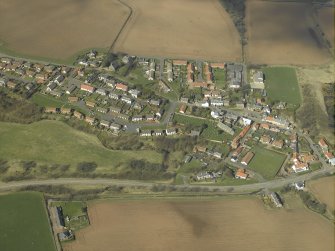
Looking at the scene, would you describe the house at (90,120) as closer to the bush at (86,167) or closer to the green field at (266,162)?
the bush at (86,167)

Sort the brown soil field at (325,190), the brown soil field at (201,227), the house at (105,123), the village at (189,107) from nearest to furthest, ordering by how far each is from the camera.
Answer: the brown soil field at (201,227) < the brown soil field at (325,190) < the village at (189,107) < the house at (105,123)

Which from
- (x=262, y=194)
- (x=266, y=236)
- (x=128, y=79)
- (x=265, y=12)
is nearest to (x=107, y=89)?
(x=128, y=79)

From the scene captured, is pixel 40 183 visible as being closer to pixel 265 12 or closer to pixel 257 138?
pixel 257 138

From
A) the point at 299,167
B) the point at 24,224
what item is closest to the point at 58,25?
the point at 24,224

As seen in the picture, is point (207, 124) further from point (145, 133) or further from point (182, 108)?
point (145, 133)

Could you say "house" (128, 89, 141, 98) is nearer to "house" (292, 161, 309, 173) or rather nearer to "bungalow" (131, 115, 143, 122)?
"bungalow" (131, 115, 143, 122)

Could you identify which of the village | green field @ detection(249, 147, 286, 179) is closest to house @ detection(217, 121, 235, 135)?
the village

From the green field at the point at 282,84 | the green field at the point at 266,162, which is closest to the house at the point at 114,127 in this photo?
the green field at the point at 266,162
